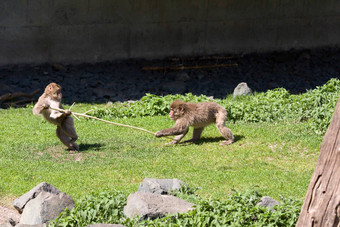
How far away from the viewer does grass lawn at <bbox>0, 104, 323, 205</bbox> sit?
31.9 feet

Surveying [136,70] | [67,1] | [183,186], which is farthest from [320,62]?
[183,186]

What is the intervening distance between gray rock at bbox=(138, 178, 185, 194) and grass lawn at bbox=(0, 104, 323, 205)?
568 mm

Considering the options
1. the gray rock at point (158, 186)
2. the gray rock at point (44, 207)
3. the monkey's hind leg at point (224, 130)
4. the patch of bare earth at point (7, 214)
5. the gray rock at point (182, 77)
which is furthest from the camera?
A: the gray rock at point (182, 77)

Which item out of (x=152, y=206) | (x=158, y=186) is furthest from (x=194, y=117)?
(x=152, y=206)

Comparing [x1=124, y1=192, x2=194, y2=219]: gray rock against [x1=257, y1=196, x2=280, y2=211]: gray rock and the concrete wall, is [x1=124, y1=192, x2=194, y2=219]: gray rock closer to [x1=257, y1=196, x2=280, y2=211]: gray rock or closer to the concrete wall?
[x1=257, y1=196, x2=280, y2=211]: gray rock

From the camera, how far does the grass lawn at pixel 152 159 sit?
31.9 ft

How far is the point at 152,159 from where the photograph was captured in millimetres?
11195

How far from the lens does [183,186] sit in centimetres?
885

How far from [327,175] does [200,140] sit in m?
7.09

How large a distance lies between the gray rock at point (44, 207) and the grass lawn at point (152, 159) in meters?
1.03

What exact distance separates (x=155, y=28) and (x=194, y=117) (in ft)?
28.7

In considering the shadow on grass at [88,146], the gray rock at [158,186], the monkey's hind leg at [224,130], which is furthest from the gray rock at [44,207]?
the monkey's hind leg at [224,130]

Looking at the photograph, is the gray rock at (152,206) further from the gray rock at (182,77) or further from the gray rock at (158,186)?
the gray rock at (182,77)

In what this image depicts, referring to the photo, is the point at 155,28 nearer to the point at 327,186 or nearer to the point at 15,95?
the point at 15,95
